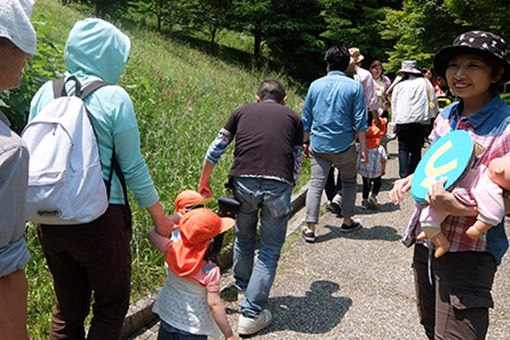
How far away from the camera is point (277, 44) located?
2381 centimetres

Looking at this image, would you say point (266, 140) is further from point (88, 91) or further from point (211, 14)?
point (211, 14)

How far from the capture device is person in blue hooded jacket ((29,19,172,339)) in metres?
2.27

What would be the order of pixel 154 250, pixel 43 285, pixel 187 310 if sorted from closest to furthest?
pixel 187 310
pixel 43 285
pixel 154 250

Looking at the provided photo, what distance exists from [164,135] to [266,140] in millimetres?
2763

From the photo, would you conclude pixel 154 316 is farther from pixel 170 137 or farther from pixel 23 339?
pixel 170 137

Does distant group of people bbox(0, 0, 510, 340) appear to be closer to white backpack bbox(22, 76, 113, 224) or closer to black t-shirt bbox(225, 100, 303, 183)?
white backpack bbox(22, 76, 113, 224)

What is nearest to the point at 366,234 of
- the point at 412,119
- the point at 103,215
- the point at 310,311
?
the point at 412,119

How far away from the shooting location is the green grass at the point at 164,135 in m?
3.56

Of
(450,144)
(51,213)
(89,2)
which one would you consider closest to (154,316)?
(51,213)

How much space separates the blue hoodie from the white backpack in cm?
12

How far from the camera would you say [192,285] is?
265cm

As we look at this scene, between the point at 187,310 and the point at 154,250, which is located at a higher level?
the point at 187,310

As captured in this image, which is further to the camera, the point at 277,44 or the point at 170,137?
the point at 277,44

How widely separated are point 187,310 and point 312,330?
1.46 metres
